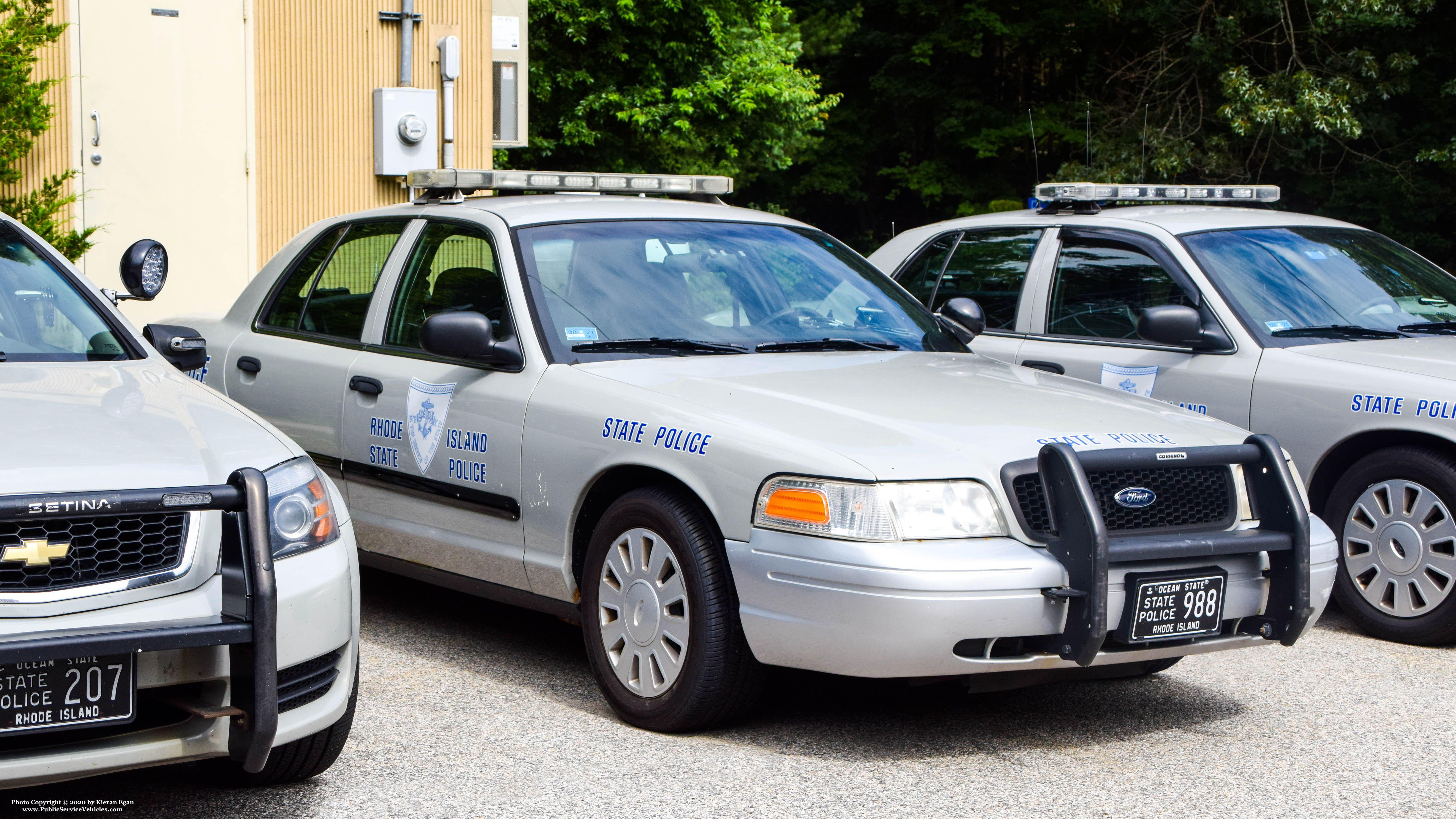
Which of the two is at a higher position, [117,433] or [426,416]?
[117,433]

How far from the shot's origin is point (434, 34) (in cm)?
1500

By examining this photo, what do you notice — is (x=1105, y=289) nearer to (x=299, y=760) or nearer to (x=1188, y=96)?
(x=299, y=760)

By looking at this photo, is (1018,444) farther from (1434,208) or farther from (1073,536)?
(1434,208)

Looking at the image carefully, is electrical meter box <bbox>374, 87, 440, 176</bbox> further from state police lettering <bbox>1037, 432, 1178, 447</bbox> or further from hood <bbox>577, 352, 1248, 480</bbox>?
state police lettering <bbox>1037, 432, 1178, 447</bbox>

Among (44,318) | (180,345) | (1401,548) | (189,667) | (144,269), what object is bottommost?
(1401,548)

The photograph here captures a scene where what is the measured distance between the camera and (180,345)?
5016mm

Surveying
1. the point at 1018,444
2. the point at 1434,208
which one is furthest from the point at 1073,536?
the point at 1434,208

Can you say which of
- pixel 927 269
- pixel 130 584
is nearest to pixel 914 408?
pixel 130 584

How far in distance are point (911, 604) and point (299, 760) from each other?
5.09 ft

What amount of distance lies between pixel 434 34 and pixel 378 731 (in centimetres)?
1149

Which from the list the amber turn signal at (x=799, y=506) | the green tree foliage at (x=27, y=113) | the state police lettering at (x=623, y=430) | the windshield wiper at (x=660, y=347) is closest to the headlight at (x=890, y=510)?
the amber turn signal at (x=799, y=506)

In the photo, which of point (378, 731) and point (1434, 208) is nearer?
point (378, 731)

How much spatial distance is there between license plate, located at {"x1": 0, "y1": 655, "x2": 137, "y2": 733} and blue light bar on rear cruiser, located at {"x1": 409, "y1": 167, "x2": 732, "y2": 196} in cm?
302

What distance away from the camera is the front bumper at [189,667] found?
3191 mm
